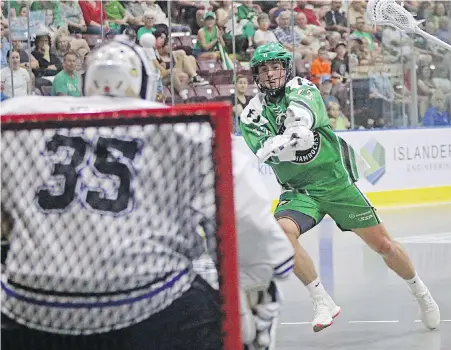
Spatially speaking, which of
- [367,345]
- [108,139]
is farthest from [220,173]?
[367,345]

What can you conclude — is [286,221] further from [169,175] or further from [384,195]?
[384,195]

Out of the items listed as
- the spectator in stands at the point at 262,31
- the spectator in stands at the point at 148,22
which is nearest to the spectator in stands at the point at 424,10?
the spectator in stands at the point at 262,31

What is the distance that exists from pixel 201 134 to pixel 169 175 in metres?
0.11

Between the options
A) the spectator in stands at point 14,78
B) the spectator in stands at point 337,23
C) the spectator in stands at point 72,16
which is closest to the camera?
the spectator in stands at point 14,78

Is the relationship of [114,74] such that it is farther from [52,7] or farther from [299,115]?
[52,7]

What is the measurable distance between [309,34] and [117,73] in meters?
10.1

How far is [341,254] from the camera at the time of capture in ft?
28.6

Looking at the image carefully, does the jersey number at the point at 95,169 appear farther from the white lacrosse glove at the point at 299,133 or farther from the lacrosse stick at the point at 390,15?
the lacrosse stick at the point at 390,15

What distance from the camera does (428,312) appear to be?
557 cm

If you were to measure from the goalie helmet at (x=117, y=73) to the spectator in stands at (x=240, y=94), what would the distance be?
29.0 ft

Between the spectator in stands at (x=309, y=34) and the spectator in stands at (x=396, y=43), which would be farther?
the spectator in stands at (x=396, y=43)

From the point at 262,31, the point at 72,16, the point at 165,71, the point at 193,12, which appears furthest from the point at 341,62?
the point at 72,16

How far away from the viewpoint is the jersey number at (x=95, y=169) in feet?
7.92

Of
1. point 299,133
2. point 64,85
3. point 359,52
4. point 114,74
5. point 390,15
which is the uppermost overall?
point 114,74
